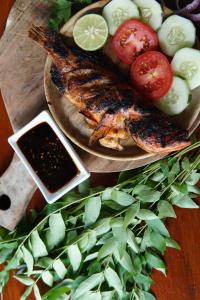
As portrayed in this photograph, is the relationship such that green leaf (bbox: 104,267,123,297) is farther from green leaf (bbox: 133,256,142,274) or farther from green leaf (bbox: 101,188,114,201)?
green leaf (bbox: 101,188,114,201)

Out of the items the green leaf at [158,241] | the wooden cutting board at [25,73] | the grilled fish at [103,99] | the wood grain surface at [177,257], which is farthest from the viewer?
the wood grain surface at [177,257]

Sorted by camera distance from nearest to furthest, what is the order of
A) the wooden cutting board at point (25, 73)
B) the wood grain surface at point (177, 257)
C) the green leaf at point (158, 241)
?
the green leaf at point (158, 241)
the wooden cutting board at point (25, 73)
the wood grain surface at point (177, 257)

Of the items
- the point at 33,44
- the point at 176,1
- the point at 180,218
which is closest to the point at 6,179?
the point at 33,44

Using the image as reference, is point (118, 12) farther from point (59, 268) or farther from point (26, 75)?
point (59, 268)

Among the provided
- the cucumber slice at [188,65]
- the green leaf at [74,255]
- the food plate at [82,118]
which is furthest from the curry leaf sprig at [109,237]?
the cucumber slice at [188,65]

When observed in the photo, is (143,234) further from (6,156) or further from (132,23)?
(132,23)

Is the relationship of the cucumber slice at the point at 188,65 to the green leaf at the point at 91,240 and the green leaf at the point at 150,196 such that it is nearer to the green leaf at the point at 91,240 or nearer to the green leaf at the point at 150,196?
the green leaf at the point at 150,196

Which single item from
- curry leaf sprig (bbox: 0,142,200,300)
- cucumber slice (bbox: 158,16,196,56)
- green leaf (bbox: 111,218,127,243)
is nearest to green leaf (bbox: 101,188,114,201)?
curry leaf sprig (bbox: 0,142,200,300)

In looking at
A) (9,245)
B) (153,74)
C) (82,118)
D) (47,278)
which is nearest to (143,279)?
(47,278)
